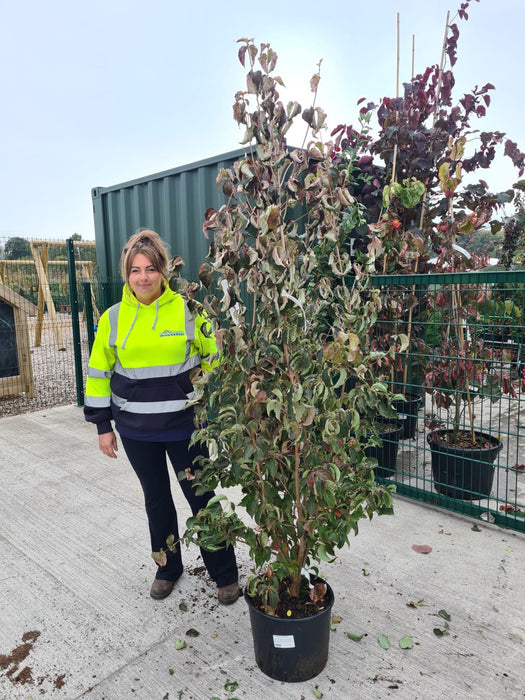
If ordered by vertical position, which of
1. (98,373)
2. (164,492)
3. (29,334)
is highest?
(98,373)

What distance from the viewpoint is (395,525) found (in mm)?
3225

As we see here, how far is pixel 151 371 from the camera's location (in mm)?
2291

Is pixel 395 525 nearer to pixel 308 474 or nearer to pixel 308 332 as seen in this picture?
pixel 308 474

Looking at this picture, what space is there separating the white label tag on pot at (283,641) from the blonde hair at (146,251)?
62.3 inches

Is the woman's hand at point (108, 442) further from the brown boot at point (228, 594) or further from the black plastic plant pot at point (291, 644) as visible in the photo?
the black plastic plant pot at point (291, 644)

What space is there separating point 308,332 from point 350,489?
2.06ft

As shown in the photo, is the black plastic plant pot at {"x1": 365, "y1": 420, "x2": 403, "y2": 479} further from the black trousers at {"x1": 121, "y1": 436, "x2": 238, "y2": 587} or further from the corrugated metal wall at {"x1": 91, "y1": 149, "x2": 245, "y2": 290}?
the corrugated metal wall at {"x1": 91, "y1": 149, "x2": 245, "y2": 290}

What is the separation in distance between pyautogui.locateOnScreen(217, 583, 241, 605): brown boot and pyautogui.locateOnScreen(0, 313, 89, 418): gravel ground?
184 inches

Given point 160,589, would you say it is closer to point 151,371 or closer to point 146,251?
point 151,371

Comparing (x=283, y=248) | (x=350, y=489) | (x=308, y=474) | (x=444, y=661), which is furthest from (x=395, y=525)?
(x=283, y=248)

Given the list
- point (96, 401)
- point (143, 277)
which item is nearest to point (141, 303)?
point (143, 277)

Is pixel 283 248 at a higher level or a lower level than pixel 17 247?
lower

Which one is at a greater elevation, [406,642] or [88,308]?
[88,308]

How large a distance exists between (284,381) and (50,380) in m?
7.79
